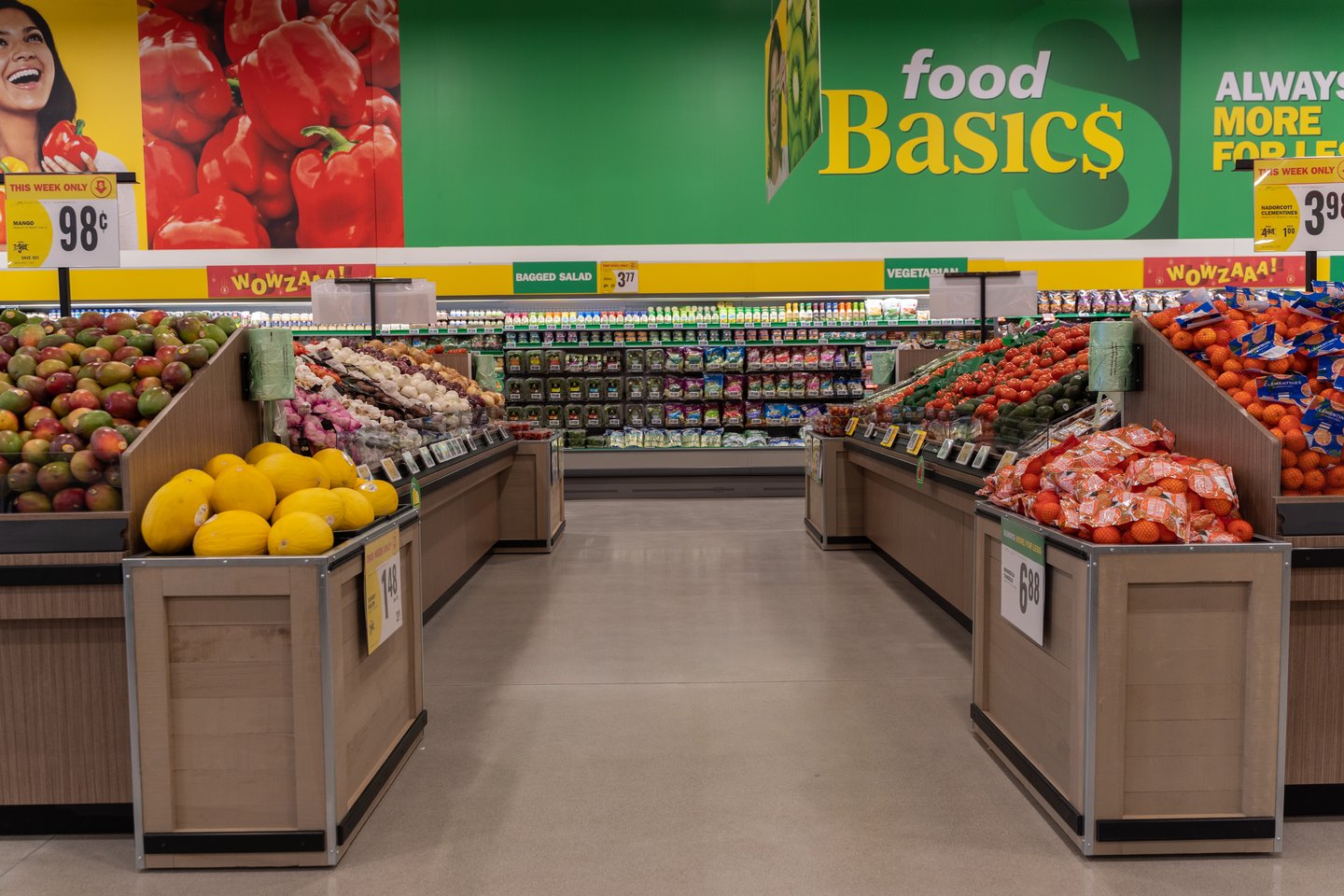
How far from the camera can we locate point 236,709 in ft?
7.40

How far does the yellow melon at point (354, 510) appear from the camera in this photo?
8.46 feet

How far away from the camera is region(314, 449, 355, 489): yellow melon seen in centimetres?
299

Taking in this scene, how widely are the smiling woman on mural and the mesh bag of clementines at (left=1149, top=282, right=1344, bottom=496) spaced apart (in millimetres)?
11296

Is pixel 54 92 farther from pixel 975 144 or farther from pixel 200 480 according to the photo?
pixel 200 480

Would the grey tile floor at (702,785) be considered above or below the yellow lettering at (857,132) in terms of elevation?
below

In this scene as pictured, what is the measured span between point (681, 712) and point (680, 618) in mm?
1320

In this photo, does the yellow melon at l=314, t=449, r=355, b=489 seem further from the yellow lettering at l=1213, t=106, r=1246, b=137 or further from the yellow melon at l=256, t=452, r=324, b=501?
the yellow lettering at l=1213, t=106, r=1246, b=137

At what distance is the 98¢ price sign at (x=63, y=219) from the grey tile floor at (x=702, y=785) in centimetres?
235

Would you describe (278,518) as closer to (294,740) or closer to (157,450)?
(157,450)

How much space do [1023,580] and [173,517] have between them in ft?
7.44

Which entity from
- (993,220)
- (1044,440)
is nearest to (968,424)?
(1044,440)

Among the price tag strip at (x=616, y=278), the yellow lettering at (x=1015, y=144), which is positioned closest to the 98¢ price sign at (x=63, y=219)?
the price tag strip at (x=616, y=278)

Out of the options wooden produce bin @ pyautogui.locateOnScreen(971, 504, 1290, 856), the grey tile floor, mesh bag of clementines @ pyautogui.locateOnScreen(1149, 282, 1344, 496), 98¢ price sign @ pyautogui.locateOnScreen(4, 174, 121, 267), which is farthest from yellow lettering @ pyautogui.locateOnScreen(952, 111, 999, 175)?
wooden produce bin @ pyautogui.locateOnScreen(971, 504, 1290, 856)

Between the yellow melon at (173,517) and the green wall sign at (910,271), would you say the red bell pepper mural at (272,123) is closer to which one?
the green wall sign at (910,271)
